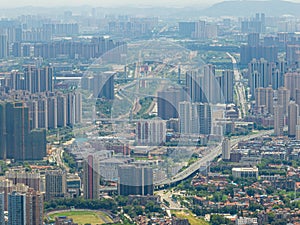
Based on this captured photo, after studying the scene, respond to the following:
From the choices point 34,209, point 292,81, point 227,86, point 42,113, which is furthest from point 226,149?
point 292,81

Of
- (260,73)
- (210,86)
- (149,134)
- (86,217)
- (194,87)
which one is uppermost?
(194,87)

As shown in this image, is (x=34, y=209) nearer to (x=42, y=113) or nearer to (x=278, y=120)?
(x=42, y=113)

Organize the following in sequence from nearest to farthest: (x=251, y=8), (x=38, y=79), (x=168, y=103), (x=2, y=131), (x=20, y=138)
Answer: (x=168, y=103), (x=20, y=138), (x=2, y=131), (x=38, y=79), (x=251, y=8)

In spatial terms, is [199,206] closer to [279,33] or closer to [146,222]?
[146,222]

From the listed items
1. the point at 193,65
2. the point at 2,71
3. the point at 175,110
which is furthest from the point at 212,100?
the point at 2,71

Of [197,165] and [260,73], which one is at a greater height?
[260,73]
